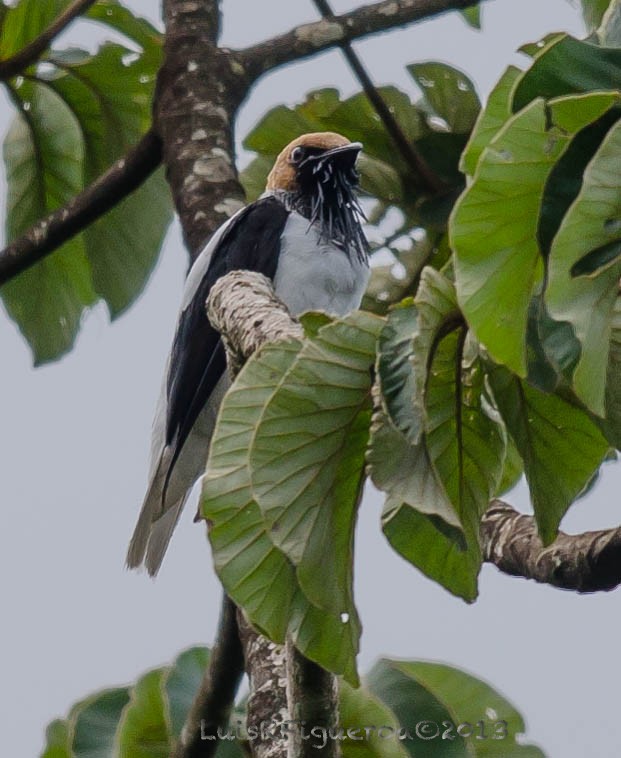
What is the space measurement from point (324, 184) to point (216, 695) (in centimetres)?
228

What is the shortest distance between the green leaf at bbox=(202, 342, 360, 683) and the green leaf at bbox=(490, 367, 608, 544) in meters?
0.37

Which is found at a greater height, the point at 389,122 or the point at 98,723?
the point at 389,122

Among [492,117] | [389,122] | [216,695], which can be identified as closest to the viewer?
[492,117]

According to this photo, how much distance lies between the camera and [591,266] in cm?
160

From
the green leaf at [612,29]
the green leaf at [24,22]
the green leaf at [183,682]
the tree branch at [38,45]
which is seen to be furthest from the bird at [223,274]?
the green leaf at [612,29]

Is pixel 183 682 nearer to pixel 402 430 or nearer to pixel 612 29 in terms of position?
pixel 402 430

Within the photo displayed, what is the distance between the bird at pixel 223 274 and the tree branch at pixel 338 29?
320 millimetres

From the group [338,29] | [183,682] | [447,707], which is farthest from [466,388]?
[338,29]

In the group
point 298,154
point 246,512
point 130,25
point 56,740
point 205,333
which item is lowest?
point 56,740

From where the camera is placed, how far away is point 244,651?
7.67 feet

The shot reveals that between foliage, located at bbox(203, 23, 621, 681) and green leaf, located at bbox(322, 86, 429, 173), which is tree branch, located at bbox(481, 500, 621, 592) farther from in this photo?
green leaf, located at bbox(322, 86, 429, 173)

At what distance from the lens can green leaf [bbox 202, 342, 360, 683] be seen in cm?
186

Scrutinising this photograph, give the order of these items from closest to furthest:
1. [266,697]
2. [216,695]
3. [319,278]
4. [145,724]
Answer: [266,697]
[216,695]
[145,724]
[319,278]

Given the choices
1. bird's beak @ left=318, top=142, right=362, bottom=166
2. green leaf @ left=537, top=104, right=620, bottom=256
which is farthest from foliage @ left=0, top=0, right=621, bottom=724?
bird's beak @ left=318, top=142, right=362, bottom=166
